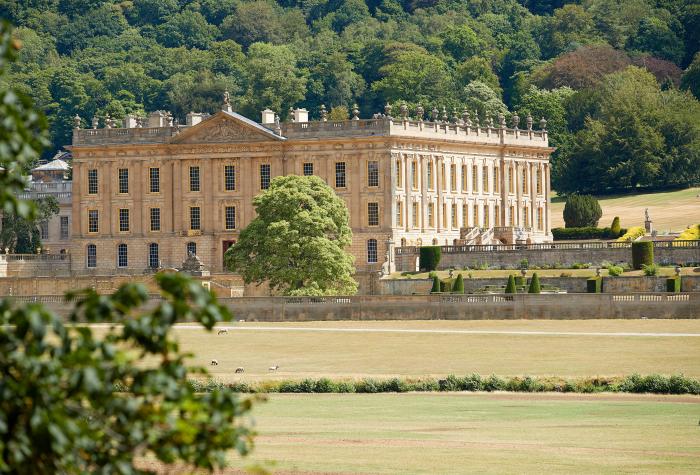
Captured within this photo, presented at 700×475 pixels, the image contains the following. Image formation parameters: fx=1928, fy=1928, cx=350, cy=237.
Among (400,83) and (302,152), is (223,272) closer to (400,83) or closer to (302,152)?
(302,152)

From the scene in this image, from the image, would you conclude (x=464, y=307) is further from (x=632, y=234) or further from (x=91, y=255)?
(x=91, y=255)

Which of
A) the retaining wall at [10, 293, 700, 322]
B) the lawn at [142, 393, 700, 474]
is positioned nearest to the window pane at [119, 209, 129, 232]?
the retaining wall at [10, 293, 700, 322]

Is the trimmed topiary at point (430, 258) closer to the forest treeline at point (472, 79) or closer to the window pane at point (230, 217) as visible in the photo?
the window pane at point (230, 217)

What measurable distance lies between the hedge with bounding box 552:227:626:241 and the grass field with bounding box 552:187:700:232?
4.55 metres

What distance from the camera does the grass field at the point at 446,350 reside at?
54.2m

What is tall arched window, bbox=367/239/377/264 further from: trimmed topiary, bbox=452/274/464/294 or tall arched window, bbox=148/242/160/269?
trimmed topiary, bbox=452/274/464/294

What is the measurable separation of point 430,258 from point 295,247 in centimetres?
1051

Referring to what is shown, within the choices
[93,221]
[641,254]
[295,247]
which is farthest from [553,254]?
[93,221]

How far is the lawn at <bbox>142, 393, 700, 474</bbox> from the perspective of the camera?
97.9ft

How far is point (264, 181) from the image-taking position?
107562 millimetres

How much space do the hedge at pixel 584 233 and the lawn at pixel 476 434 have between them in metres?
60.1

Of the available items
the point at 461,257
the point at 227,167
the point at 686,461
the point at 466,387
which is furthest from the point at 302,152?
the point at 686,461

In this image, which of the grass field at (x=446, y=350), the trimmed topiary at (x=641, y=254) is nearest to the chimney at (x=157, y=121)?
the trimmed topiary at (x=641, y=254)

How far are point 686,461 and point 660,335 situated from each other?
32.1 metres
